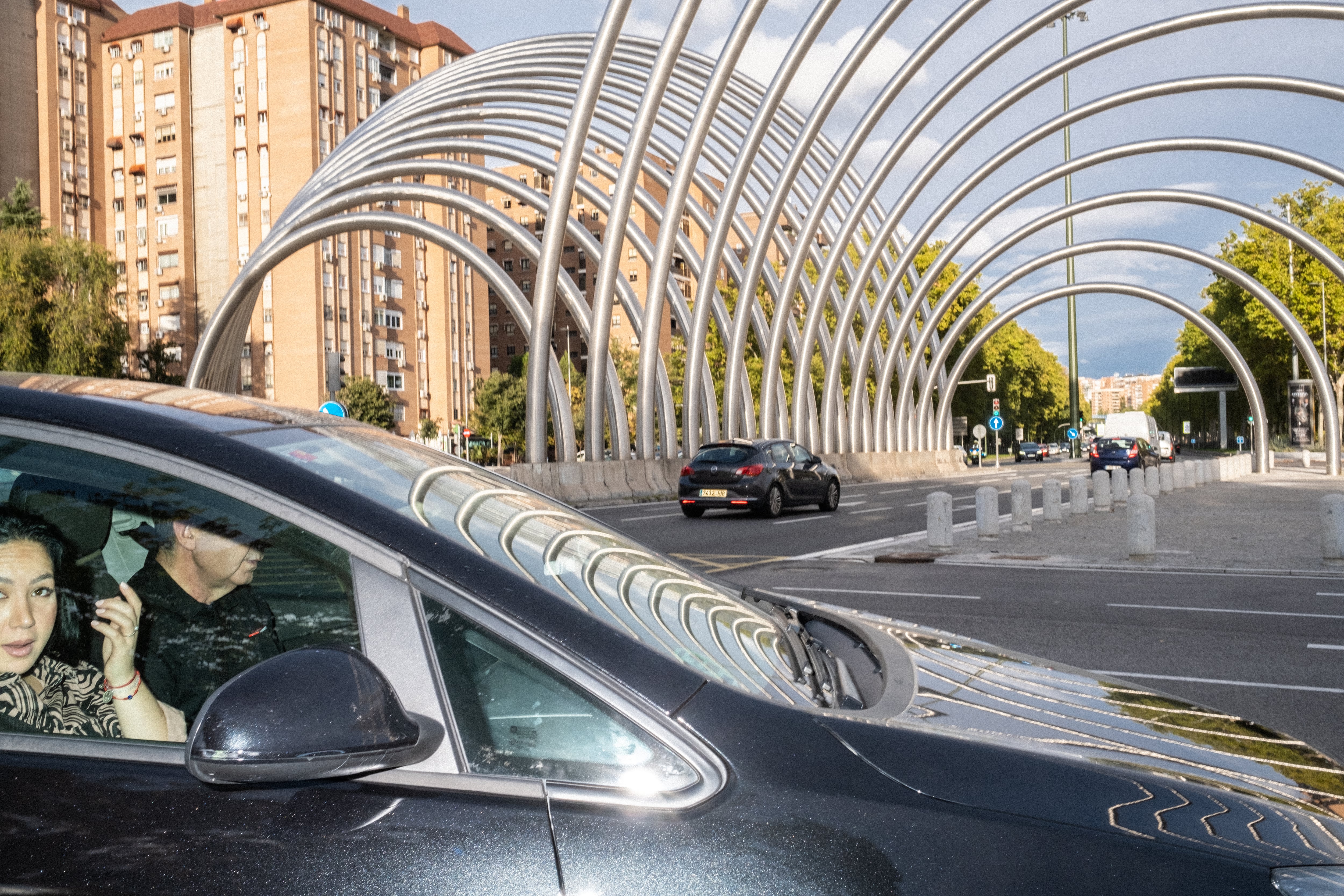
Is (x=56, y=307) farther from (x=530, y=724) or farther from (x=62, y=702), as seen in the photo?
(x=530, y=724)

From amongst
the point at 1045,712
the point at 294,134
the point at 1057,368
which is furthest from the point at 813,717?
the point at 1057,368

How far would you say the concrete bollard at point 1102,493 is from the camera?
2136 centimetres

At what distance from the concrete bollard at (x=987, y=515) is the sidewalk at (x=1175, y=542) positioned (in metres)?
0.16

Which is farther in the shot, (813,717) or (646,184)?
(646,184)

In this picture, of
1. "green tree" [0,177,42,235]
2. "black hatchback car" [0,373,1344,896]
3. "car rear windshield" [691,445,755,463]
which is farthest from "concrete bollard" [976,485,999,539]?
"green tree" [0,177,42,235]

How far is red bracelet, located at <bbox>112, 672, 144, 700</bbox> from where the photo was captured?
180cm

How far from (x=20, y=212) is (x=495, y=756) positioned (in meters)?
61.4

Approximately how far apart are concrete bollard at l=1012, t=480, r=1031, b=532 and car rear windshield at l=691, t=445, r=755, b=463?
551cm

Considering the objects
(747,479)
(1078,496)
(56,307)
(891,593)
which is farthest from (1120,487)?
(56,307)

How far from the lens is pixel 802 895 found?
1.49m

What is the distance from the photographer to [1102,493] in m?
21.5

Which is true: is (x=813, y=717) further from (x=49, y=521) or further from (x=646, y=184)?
(x=646, y=184)

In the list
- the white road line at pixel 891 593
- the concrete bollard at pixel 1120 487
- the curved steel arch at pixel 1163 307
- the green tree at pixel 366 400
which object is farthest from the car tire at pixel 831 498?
the green tree at pixel 366 400

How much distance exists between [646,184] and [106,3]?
50668 mm
